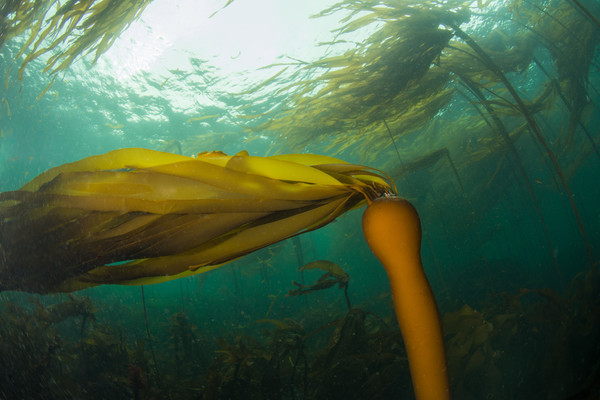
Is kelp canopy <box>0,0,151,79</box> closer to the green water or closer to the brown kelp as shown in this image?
the green water

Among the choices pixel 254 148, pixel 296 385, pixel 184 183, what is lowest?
pixel 296 385

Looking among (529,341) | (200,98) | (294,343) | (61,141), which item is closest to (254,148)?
(200,98)

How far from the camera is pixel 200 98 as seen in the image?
673cm

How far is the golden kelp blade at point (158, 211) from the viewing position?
83 centimetres

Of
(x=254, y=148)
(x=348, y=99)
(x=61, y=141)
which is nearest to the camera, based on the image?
(x=348, y=99)

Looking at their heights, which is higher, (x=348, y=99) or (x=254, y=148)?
(x=254, y=148)

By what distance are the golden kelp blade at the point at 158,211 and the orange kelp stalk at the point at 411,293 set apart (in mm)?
222

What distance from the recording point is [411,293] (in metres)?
0.53

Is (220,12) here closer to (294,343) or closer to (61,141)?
(294,343)

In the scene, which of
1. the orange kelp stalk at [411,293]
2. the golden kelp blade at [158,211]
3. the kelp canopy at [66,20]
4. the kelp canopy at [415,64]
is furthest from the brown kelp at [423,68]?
the orange kelp stalk at [411,293]

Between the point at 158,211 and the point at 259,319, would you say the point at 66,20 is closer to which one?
the point at 158,211

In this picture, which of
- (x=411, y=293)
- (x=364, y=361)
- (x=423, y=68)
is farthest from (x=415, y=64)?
(x=411, y=293)

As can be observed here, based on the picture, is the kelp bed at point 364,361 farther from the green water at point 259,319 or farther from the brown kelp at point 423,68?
the brown kelp at point 423,68

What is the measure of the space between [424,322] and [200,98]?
7699 millimetres
